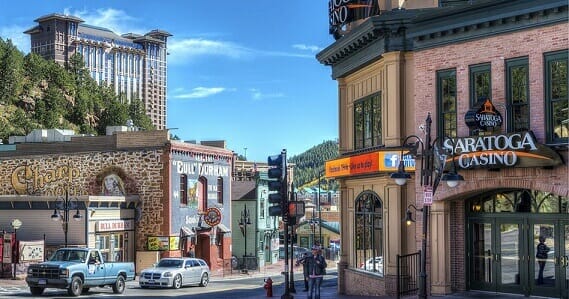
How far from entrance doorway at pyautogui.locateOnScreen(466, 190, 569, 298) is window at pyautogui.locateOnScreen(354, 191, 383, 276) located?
3841 millimetres

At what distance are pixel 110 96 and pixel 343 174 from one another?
92023mm

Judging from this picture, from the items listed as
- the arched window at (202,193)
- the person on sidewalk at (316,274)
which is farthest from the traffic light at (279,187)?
the arched window at (202,193)

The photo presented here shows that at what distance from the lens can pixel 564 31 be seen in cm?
2028

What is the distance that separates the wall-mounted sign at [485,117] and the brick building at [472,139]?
0.09 feet

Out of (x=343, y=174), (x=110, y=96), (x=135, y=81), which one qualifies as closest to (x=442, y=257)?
(x=343, y=174)

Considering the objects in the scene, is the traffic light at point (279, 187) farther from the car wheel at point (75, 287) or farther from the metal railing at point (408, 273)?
the car wheel at point (75, 287)

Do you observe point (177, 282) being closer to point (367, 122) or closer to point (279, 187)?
point (367, 122)

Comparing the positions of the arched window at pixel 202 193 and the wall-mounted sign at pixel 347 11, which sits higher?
the wall-mounted sign at pixel 347 11

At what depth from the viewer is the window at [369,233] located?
2656cm

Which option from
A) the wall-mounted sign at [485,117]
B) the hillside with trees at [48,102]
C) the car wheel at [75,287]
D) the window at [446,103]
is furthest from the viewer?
the hillside with trees at [48,102]

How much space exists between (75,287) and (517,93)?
18517 mm

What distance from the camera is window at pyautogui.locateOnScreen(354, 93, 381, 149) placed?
26884 mm

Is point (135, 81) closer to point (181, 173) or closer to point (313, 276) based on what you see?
point (181, 173)

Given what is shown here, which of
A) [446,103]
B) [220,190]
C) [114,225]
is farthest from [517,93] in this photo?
[220,190]
